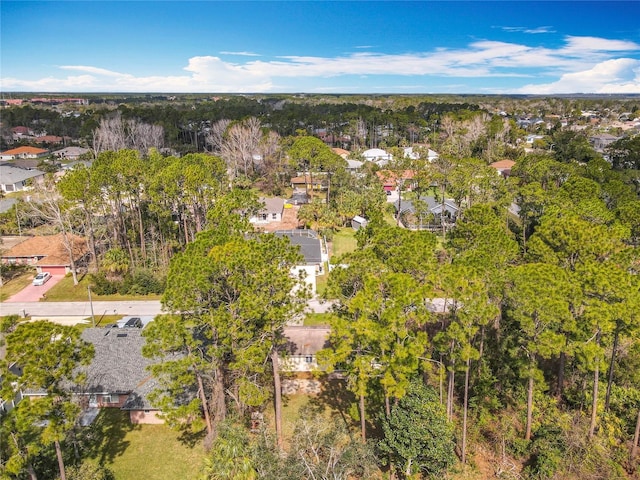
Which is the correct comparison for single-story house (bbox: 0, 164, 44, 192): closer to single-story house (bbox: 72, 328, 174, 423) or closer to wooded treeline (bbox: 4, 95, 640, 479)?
single-story house (bbox: 72, 328, 174, 423)

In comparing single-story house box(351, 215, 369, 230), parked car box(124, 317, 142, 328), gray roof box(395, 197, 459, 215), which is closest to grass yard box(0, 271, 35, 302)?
parked car box(124, 317, 142, 328)

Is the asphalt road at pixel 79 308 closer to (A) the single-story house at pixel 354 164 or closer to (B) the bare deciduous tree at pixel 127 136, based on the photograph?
(A) the single-story house at pixel 354 164

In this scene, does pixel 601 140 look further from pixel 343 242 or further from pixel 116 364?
pixel 116 364

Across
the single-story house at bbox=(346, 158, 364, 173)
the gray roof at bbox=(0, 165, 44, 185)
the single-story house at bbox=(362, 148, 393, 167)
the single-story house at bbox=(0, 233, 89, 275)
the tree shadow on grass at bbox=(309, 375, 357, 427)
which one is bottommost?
the tree shadow on grass at bbox=(309, 375, 357, 427)

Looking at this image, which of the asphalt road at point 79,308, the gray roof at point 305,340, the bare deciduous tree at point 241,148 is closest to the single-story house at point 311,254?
the asphalt road at point 79,308

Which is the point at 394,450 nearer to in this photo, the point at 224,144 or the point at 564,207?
the point at 564,207

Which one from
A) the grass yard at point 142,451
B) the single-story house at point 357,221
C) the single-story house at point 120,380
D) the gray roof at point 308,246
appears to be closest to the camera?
the grass yard at point 142,451
